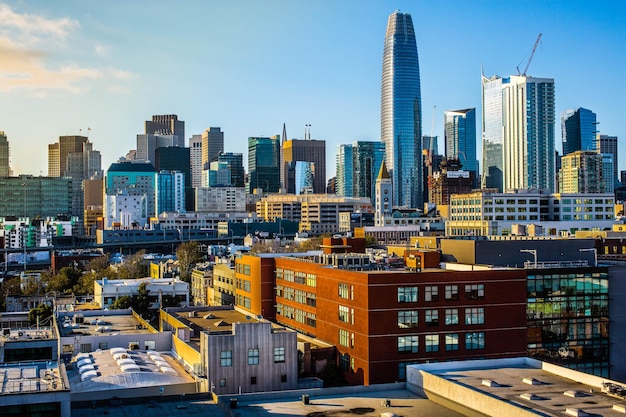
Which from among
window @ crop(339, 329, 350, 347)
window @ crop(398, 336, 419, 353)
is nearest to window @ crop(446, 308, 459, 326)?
window @ crop(398, 336, 419, 353)

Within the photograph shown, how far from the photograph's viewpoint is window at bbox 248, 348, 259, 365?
5634 cm

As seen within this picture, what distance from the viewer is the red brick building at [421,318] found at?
59219 millimetres

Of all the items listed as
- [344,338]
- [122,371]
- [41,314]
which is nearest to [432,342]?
[344,338]

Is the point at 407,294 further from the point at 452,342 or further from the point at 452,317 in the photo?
the point at 452,342

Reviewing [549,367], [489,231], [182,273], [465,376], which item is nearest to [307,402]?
[465,376]

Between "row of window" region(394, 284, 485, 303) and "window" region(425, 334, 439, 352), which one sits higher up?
"row of window" region(394, 284, 485, 303)

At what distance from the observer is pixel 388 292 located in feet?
195

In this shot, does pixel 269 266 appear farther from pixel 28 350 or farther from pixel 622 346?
pixel 622 346

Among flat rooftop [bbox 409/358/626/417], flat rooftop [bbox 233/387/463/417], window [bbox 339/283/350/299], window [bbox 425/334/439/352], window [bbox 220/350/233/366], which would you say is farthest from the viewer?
window [bbox 339/283/350/299]

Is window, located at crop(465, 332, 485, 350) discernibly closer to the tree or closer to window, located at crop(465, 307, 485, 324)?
window, located at crop(465, 307, 485, 324)

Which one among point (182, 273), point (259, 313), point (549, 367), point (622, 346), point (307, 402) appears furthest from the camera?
point (182, 273)

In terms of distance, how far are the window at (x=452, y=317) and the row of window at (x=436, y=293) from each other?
82 cm

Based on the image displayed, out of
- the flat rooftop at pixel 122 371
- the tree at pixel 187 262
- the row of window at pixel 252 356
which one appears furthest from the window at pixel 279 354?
the tree at pixel 187 262

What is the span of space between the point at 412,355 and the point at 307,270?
15.9 meters
